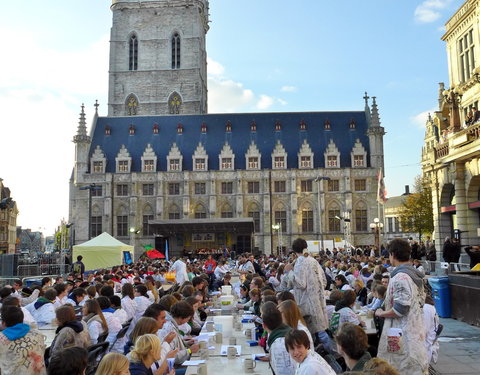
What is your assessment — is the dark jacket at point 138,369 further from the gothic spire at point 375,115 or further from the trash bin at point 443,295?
the gothic spire at point 375,115

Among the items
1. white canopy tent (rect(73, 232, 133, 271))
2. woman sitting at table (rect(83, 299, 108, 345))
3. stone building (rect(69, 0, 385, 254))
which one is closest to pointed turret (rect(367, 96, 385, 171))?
stone building (rect(69, 0, 385, 254))

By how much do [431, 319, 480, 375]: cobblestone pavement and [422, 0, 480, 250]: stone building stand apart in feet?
32.3

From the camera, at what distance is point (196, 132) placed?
2141 inches

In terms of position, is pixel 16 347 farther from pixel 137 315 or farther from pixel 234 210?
pixel 234 210

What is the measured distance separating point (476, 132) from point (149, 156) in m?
38.0

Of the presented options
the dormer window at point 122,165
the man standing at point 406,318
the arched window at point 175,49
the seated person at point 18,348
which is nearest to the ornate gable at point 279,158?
the dormer window at point 122,165

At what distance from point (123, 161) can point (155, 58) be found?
57.2 feet

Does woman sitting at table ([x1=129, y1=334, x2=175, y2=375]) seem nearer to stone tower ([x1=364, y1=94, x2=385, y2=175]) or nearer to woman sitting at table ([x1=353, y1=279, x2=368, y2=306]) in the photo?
woman sitting at table ([x1=353, y1=279, x2=368, y2=306])

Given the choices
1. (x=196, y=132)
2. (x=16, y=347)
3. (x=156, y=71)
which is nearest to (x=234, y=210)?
(x=196, y=132)

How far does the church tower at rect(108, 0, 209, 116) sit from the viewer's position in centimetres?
6094

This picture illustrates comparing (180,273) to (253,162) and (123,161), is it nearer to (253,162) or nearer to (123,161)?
(253,162)

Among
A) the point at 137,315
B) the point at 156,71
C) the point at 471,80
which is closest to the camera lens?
the point at 137,315

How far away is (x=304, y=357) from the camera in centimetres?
403

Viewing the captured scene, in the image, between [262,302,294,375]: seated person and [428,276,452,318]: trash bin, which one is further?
[428,276,452,318]: trash bin
